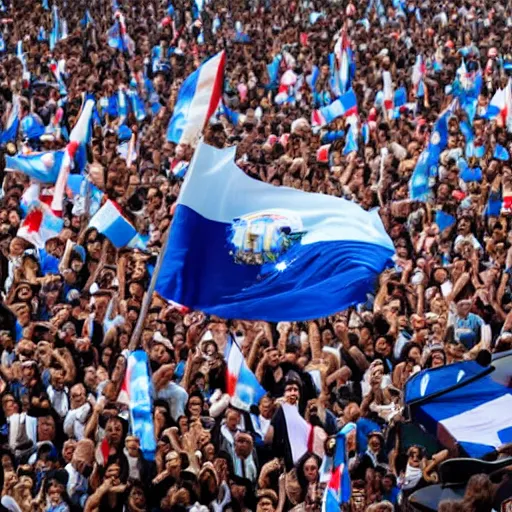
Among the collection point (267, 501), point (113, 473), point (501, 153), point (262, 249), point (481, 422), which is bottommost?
point (267, 501)

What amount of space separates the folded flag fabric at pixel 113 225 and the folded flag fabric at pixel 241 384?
98.8 inches

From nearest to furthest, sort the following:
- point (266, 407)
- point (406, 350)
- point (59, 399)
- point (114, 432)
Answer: point (114, 432)
point (266, 407)
point (59, 399)
point (406, 350)

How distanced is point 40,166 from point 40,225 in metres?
0.81

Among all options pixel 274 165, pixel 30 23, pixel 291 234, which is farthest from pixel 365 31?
pixel 291 234

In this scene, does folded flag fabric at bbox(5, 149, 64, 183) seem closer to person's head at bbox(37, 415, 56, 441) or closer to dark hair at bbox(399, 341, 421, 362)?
dark hair at bbox(399, 341, 421, 362)

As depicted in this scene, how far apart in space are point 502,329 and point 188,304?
360cm

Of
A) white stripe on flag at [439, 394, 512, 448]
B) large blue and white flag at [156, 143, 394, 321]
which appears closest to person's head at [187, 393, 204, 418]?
large blue and white flag at [156, 143, 394, 321]

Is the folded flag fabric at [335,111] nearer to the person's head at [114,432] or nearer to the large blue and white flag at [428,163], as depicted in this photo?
the large blue and white flag at [428,163]

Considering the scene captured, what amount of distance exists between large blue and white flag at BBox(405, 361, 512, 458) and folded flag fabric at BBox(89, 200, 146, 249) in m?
5.66

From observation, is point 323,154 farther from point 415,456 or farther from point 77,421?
point 415,456

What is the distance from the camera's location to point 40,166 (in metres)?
16.2

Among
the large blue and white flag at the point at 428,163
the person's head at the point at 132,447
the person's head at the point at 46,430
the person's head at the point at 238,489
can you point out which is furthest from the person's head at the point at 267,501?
the large blue and white flag at the point at 428,163

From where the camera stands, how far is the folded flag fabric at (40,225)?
15508 mm

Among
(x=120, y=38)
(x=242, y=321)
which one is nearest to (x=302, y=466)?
(x=242, y=321)
